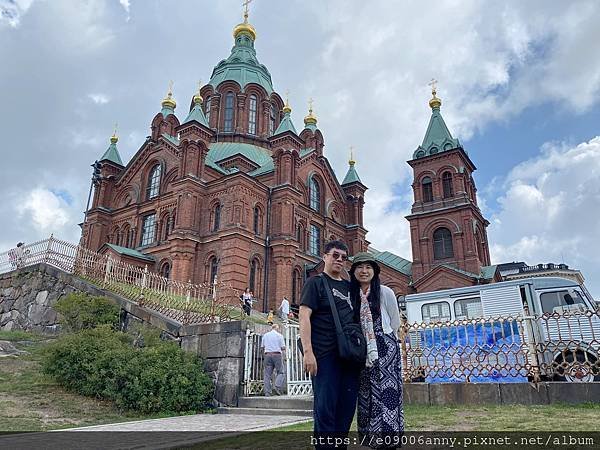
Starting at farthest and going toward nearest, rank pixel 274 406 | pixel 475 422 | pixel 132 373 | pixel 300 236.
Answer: pixel 300 236, pixel 132 373, pixel 274 406, pixel 475 422

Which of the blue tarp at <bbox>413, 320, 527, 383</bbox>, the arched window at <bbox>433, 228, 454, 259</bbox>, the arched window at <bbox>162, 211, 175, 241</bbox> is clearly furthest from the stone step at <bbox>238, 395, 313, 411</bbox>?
the arched window at <bbox>433, 228, 454, 259</bbox>

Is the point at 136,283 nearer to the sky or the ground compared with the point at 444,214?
nearer to the ground

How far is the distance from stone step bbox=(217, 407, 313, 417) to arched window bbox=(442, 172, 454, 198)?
27.8 metres

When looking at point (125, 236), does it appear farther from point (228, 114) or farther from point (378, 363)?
point (378, 363)

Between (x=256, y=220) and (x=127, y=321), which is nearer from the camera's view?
(x=127, y=321)

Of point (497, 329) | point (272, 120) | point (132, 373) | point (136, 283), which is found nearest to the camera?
point (132, 373)

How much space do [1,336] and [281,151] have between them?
20445 mm

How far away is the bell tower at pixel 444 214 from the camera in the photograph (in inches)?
1188

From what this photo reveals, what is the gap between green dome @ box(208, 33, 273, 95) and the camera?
4025 centimetres

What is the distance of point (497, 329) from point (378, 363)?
824 centimetres

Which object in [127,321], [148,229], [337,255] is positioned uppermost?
[148,229]

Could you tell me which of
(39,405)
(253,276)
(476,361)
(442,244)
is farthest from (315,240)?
(39,405)

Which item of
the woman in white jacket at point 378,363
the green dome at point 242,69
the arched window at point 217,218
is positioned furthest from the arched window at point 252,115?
the woman in white jacket at point 378,363

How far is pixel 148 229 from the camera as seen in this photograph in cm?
2994
